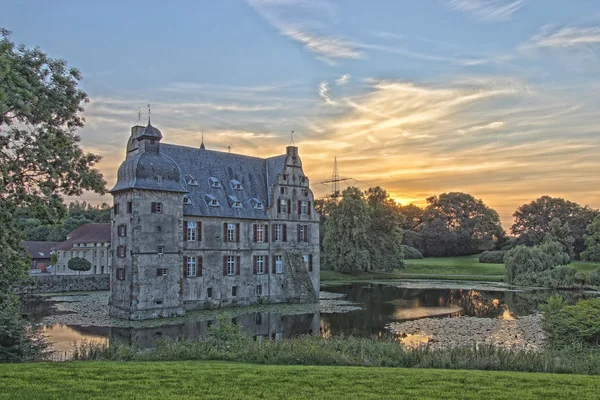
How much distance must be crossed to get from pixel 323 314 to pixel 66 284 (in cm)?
2447

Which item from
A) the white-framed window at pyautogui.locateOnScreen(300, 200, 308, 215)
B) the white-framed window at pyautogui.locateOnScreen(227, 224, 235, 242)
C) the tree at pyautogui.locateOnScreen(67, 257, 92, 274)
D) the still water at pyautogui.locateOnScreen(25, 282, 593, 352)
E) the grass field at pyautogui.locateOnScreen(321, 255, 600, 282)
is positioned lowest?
the still water at pyautogui.locateOnScreen(25, 282, 593, 352)

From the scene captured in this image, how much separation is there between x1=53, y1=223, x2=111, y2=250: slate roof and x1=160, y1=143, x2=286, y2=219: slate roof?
2572cm

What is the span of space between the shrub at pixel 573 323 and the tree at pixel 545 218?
62850 millimetres

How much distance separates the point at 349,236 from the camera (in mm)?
61344

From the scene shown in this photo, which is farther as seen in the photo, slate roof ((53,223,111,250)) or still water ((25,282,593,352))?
slate roof ((53,223,111,250))

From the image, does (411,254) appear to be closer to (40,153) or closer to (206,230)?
(206,230)

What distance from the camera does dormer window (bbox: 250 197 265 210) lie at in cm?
3675

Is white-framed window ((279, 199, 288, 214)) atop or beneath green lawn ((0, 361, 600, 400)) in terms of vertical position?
atop

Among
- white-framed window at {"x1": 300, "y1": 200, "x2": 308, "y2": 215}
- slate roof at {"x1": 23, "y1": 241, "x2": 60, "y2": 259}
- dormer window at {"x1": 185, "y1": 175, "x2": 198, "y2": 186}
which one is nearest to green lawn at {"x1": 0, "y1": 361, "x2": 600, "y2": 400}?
dormer window at {"x1": 185, "y1": 175, "x2": 198, "y2": 186}

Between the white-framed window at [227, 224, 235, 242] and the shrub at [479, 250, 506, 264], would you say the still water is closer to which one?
the white-framed window at [227, 224, 235, 242]

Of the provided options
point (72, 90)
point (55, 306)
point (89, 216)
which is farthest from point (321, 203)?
point (72, 90)

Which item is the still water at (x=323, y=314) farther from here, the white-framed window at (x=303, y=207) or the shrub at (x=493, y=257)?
the shrub at (x=493, y=257)

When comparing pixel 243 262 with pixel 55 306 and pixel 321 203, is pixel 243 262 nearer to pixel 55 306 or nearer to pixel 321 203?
pixel 55 306

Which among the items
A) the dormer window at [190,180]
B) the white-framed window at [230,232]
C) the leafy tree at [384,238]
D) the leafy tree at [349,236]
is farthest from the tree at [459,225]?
the dormer window at [190,180]
